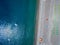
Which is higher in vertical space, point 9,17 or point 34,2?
point 34,2

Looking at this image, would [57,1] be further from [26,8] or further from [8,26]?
[8,26]

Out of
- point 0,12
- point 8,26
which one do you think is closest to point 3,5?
point 0,12

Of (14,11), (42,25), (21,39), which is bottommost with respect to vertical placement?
(21,39)

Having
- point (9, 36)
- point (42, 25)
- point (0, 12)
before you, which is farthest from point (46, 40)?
point (0, 12)

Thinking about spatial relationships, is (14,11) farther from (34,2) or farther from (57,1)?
(57,1)

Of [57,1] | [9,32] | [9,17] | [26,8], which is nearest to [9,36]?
[9,32]

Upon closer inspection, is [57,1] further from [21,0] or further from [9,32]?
[9,32]

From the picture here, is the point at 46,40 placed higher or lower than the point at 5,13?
lower
